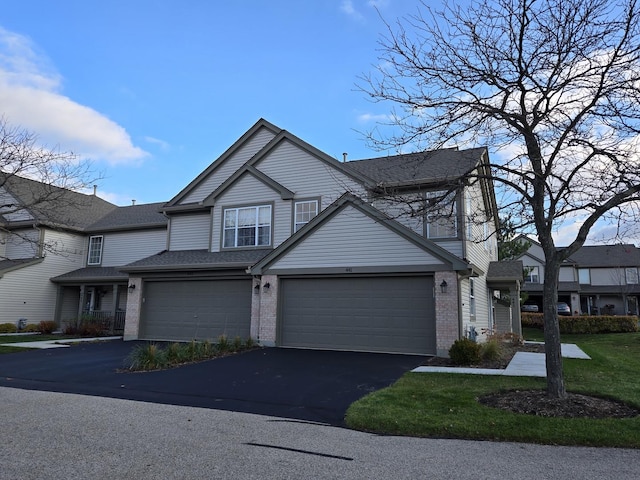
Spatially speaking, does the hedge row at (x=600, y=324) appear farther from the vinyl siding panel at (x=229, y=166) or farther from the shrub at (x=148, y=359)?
the shrub at (x=148, y=359)

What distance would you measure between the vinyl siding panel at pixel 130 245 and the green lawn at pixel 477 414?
16978 mm

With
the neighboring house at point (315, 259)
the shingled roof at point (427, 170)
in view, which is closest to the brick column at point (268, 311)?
the neighboring house at point (315, 259)

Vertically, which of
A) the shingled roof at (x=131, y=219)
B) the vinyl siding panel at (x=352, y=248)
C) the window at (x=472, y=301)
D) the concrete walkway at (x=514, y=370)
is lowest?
the concrete walkway at (x=514, y=370)

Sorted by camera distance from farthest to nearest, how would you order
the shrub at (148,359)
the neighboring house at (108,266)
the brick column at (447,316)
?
the neighboring house at (108,266) → the brick column at (447,316) → the shrub at (148,359)

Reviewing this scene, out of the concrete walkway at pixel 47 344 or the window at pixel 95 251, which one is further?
the window at pixel 95 251

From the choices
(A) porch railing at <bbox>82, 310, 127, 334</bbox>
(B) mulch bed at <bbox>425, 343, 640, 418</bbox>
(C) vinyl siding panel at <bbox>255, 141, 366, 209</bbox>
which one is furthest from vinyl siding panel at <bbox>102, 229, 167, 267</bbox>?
(B) mulch bed at <bbox>425, 343, 640, 418</bbox>

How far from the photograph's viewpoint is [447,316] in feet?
43.5

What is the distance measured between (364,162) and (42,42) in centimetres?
1322

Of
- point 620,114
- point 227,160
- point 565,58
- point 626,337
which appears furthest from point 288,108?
point 626,337

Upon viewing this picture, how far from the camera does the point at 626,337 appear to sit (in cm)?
2411

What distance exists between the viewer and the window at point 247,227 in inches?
738

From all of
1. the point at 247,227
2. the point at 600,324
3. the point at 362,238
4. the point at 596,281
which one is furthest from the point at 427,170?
the point at 596,281

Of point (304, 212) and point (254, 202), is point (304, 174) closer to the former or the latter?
point (304, 212)

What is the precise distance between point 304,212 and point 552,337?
1176 cm
